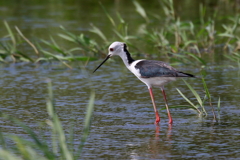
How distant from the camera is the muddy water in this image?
6883mm

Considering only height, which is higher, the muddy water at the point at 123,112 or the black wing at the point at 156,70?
the black wing at the point at 156,70

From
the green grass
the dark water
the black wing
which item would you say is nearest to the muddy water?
the dark water

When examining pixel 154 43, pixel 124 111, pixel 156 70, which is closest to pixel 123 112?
pixel 124 111

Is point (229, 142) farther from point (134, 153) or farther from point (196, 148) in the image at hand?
point (134, 153)

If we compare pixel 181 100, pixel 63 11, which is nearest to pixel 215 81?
pixel 181 100

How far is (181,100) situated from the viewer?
384 inches

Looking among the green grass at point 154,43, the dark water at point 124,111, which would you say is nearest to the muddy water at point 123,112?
the dark water at point 124,111

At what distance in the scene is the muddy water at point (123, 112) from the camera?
6.88m

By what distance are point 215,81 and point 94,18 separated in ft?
33.3

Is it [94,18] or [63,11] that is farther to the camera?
[63,11]

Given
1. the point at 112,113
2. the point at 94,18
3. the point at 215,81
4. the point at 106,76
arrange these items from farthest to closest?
the point at 94,18 < the point at 106,76 < the point at 215,81 < the point at 112,113

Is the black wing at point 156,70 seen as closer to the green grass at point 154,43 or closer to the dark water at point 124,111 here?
the dark water at point 124,111

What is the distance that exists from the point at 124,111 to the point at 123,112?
7cm

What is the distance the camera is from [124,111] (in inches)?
352
